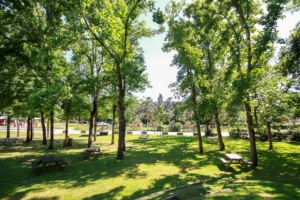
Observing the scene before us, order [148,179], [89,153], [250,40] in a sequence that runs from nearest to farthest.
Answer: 1. [148,179]
2. [250,40]
3. [89,153]

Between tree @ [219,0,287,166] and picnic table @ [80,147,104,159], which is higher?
tree @ [219,0,287,166]

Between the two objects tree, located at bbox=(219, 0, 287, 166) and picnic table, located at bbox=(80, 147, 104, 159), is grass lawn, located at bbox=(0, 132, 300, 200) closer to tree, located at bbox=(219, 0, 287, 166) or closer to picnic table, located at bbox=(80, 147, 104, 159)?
picnic table, located at bbox=(80, 147, 104, 159)

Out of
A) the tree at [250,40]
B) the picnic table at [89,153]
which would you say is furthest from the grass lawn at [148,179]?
the tree at [250,40]

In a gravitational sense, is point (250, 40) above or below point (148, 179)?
above

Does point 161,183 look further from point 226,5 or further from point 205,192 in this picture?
point 226,5

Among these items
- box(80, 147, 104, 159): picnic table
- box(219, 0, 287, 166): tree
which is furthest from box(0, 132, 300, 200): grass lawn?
box(219, 0, 287, 166): tree

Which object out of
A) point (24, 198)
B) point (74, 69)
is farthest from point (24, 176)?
point (74, 69)

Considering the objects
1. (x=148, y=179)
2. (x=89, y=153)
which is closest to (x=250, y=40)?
(x=148, y=179)

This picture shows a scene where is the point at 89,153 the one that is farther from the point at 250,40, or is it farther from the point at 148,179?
the point at 250,40

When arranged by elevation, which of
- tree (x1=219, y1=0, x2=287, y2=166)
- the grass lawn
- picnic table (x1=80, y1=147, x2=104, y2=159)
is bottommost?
the grass lawn

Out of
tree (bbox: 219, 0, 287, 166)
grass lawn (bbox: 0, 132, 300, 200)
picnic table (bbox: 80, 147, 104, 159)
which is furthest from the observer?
picnic table (bbox: 80, 147, 104, 159)

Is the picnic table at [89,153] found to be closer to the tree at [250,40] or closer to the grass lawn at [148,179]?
the grass lawn at [148,179]

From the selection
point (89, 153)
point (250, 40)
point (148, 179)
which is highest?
point (250, 40)

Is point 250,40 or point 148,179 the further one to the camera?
point 250,40
